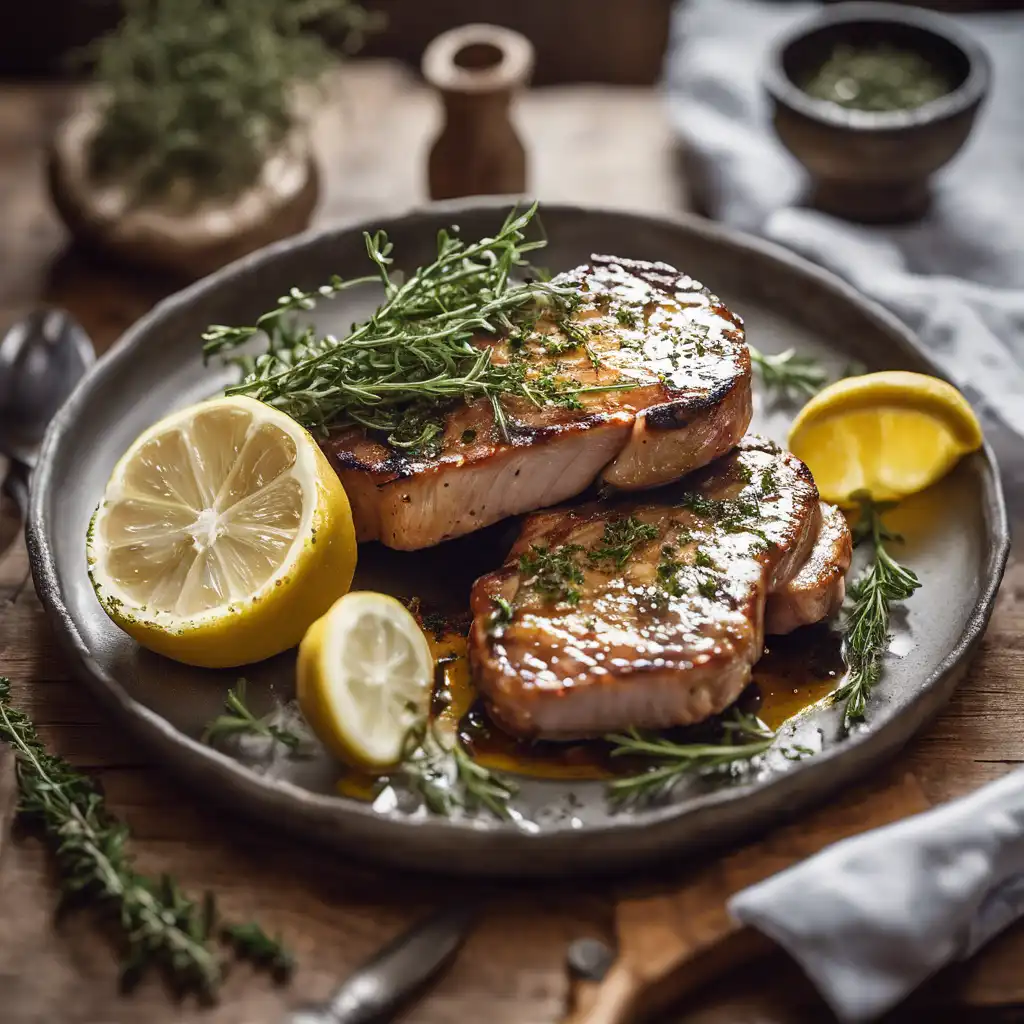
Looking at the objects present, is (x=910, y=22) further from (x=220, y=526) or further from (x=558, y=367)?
(x=220, y=526)

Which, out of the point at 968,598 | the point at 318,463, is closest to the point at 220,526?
the point at 318,463

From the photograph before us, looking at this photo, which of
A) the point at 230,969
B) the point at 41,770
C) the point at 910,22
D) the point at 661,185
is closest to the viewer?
the point at 230,969

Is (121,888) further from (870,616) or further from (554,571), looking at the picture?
(870,616)

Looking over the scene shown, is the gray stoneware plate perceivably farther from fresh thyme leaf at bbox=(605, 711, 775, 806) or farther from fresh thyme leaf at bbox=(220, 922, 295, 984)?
fresh thyme leaf at bbox=(220, 922, 295, 984)

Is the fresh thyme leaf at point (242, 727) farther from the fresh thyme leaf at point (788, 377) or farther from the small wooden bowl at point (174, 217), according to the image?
the small wooden bowl at point (174, 217)

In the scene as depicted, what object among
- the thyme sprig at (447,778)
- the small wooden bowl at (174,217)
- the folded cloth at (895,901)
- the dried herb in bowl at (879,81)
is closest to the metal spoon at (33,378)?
the small wooden bowl at (174,217)

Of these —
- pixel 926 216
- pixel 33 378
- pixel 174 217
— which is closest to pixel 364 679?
pixel 33 378
